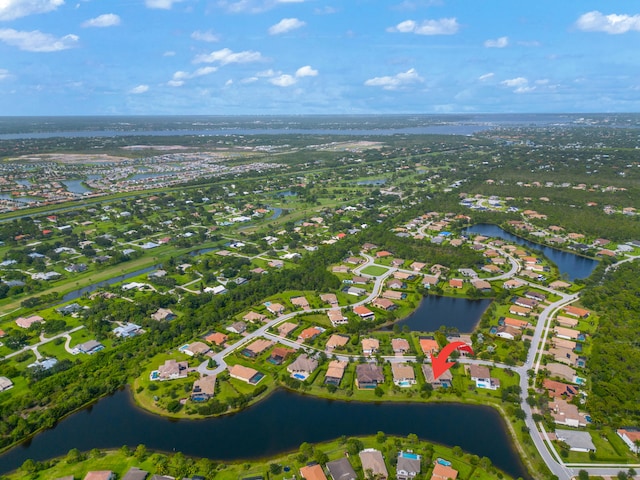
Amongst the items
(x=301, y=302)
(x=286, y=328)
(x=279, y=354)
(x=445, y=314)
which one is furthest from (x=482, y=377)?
(x=301, y=302)

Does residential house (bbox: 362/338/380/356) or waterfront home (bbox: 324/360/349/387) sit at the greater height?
residential house (bbox: 362/338/380/356)

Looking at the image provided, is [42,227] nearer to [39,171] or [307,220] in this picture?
[307,220]

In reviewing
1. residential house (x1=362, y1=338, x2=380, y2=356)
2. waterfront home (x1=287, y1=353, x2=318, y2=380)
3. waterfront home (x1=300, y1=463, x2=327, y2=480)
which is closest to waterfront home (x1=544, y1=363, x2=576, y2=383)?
residential house (x1=362, y1=338, x2=380, y2=356)

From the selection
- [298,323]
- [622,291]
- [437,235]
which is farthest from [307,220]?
[622,291]

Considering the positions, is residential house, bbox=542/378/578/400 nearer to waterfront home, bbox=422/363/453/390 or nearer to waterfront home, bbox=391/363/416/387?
waterfront home, bbox=422/363/453/390

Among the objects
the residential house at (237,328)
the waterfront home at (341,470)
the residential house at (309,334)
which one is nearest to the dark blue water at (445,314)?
the residential house at (309,334)

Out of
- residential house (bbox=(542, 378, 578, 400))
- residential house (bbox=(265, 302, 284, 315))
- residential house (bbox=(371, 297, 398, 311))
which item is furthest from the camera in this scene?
residential house (bbox=(371, 297, 398, 311))

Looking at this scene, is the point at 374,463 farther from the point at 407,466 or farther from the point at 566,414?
the point at 566,414

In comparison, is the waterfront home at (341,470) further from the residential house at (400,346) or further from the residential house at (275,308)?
the residential house at (275,308)

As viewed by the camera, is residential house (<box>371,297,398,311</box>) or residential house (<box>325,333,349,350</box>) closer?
residential house (<box>325,333,349,350</box>)
